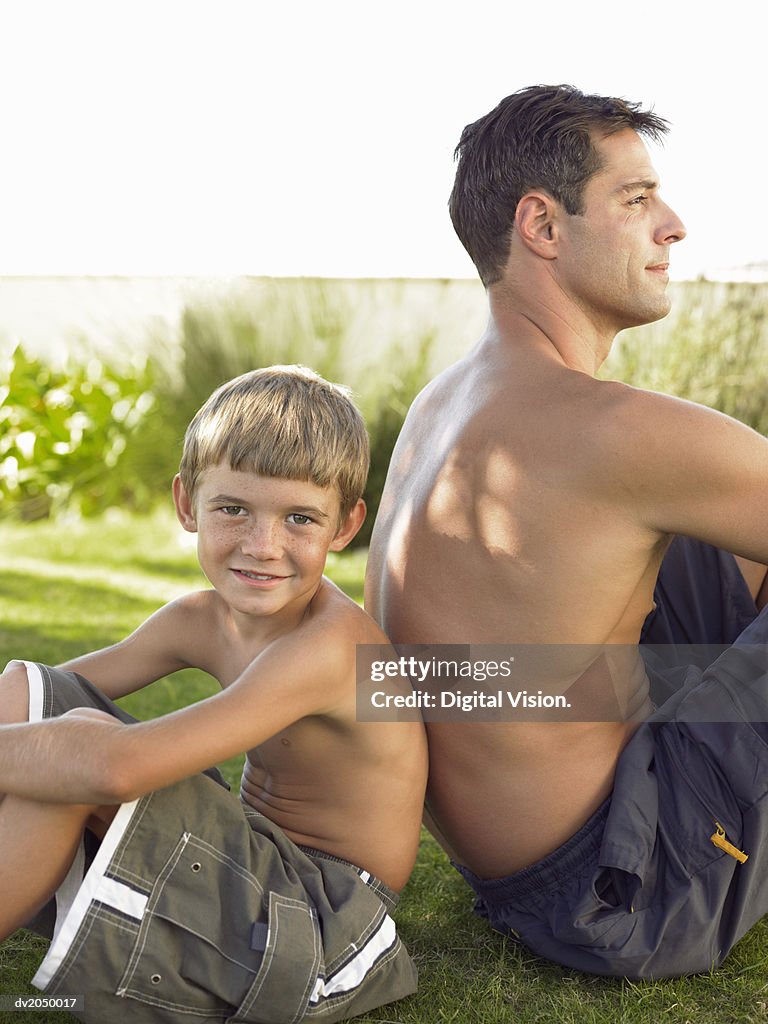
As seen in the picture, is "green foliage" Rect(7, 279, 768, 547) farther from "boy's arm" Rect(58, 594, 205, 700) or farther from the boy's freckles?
the boy's freckles

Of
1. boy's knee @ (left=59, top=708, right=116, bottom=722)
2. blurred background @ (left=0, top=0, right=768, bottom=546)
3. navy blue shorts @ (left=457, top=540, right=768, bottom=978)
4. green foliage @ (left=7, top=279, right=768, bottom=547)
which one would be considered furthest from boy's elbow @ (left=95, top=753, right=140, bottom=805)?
green foliage @ (left=7, top=279, right=768, bottom=547)

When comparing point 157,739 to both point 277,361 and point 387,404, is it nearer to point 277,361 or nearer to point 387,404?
point 387,404

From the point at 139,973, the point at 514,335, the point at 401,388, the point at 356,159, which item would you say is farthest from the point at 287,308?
the point at 139,973

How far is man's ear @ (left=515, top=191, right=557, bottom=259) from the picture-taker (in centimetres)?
197

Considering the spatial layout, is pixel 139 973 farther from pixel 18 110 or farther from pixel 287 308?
pixel 18 110

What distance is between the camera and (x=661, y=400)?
167 cm

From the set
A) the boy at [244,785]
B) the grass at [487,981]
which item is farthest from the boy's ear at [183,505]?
the grass at [487,981]

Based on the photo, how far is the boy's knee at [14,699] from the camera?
5.72 feet

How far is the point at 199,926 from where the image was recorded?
1.61 meters

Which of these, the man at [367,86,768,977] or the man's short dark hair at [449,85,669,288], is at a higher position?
the man's short dark hair at [449,85,669,288]

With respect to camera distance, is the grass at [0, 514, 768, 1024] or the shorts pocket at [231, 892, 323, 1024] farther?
the grass at [0, 514, 768, 1024]

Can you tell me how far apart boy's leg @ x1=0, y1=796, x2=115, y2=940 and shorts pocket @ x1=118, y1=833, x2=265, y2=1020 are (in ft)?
0.49

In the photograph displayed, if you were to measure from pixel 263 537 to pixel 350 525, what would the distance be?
0.23 metres

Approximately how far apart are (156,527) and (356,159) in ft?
15.4
